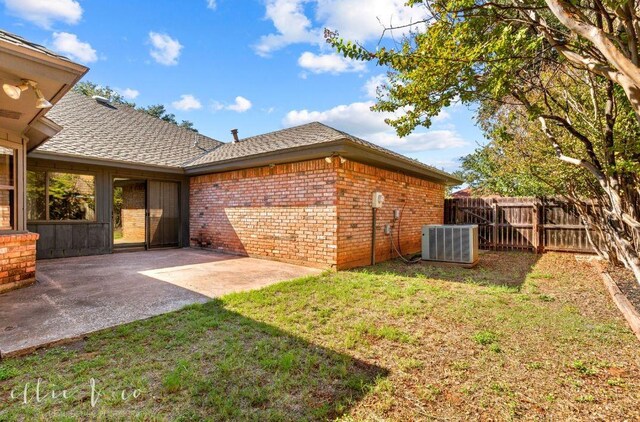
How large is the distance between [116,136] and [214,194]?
3.79 metres

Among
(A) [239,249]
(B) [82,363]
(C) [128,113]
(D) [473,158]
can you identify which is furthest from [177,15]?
(D) [473,158]

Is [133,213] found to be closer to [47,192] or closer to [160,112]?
[47,192]

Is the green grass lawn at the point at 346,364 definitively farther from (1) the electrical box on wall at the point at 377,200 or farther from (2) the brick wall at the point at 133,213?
(2) the brick wall at the point at 133,213

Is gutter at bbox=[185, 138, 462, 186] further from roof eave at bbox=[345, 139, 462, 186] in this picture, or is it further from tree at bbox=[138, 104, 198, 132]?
tree at bbox=[138, 104, 198, 132]

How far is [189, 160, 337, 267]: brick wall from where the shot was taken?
6359 mm

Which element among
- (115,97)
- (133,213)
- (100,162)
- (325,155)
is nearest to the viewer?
(325,155)

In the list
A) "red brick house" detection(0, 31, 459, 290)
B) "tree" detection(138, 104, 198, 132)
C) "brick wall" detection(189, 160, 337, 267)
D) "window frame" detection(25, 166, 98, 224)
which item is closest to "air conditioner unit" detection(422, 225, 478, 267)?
A: "red brick house" detection(0, 31, 459, 290)

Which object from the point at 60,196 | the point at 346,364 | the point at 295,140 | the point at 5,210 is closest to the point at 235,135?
the point at 295,140

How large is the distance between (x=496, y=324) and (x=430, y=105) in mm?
2852

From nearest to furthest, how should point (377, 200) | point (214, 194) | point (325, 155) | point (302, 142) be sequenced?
point (325, 155) → point (302, 142) → point (377, 200) → point (214, 194)

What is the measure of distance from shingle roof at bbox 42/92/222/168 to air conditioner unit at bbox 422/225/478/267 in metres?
7.27

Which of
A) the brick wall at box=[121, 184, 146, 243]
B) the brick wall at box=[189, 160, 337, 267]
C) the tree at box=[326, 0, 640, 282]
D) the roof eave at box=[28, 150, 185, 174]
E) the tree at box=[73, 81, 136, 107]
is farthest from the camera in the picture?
the tree at box=[73, 81, 136, 107]

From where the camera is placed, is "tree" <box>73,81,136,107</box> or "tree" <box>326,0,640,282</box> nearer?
"tree" <box>326,0,640,282</box>

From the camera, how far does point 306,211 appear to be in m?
6.66
